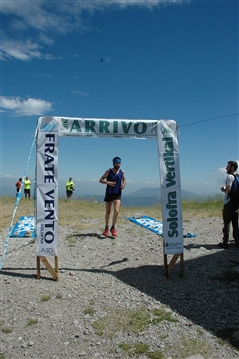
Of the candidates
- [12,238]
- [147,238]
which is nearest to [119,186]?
[147,238]

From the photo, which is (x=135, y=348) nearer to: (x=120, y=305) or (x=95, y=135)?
(x=120, y=305)

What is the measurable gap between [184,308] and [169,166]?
2800 mm

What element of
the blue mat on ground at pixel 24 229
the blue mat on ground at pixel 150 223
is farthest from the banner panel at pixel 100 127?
the blue mat on ground at pixel 24 229

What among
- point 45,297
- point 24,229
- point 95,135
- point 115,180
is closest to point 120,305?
point 45,297

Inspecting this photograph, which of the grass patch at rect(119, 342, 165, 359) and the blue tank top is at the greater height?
the blue tank top

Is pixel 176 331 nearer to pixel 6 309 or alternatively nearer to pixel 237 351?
pixel 237 351

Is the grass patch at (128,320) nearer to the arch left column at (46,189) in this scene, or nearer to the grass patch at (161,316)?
the grass patch at (161,316)

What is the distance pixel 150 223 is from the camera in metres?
12.2

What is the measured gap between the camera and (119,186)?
9.18 meters

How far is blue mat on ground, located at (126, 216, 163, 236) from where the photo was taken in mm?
10819

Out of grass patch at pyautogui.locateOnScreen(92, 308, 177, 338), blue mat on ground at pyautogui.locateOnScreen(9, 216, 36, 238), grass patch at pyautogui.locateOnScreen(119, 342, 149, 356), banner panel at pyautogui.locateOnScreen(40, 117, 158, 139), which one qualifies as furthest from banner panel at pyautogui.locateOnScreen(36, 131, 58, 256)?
blue mat on ground at pyautogui.locateOnScreen(9, 216, 36, 238)

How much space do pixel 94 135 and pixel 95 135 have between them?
0.9 inches

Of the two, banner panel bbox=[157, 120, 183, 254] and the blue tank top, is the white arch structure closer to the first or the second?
banner panel bbox=[157, 120, 183, 254]

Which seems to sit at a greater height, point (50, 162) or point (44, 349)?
point (50, 162)
